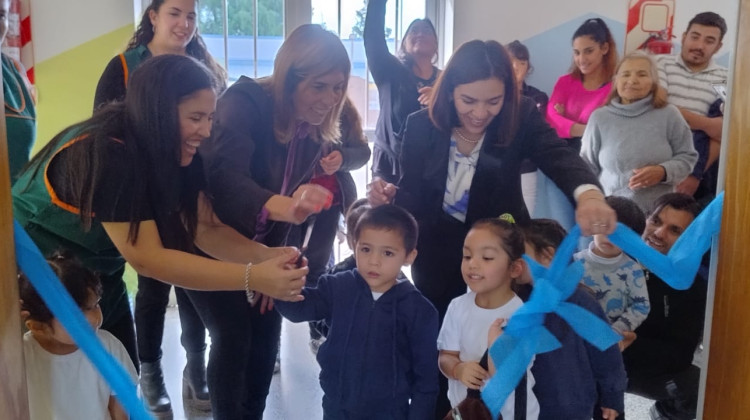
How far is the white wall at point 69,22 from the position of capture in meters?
1.35

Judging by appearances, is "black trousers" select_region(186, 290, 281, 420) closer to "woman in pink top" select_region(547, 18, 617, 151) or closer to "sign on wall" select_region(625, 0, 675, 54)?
"woman in pink top" select_region(547, 18, 617, 151)

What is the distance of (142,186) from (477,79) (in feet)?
1.80

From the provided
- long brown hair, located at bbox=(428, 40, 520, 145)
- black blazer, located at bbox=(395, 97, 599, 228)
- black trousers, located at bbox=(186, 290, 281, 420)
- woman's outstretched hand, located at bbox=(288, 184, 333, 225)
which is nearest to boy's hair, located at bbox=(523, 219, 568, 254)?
black blazer, located at bbox=(395, 97, 599, 228)

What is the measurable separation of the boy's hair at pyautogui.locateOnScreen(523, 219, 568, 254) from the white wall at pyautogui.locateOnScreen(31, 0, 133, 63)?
0.95 metres

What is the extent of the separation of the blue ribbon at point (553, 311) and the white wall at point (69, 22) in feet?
3.34

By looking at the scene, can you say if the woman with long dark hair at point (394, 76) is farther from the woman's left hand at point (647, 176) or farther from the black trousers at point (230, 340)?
the woman's left hand at point (647, 176)

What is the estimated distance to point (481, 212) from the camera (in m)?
1.16

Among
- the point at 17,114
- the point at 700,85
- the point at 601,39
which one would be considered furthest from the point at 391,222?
the point at 700,85

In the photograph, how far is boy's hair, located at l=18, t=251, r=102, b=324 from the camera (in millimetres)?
883

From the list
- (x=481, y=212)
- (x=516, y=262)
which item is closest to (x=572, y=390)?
(x=516, y=262)

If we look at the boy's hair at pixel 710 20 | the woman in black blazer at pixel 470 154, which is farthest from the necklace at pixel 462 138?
the boy's hair at pixel 710 20

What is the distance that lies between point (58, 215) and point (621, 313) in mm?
966

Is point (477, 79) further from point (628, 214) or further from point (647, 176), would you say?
point (647, 176)

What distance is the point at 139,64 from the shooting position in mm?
1099
